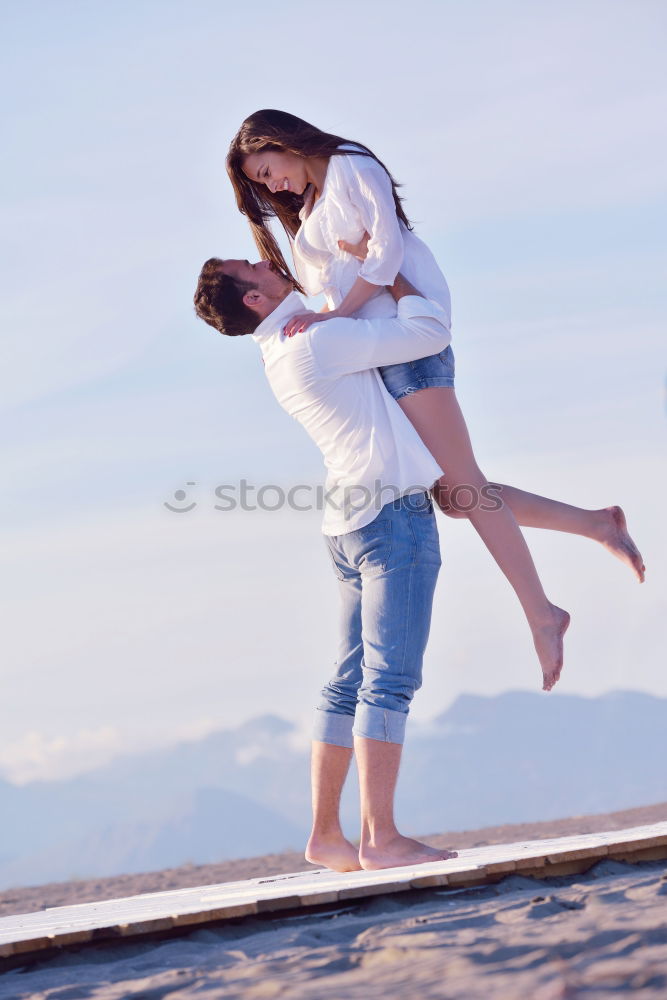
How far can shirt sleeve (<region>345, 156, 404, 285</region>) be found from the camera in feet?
12.1

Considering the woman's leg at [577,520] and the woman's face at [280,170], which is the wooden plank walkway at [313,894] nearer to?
the woman's leg at [577,520]

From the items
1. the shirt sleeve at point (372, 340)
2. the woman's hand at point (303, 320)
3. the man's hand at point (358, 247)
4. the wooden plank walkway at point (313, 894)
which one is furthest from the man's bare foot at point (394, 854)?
the man's hand at point (358, 247)

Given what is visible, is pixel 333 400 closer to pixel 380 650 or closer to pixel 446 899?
pixel 380 650

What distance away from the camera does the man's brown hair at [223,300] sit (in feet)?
12.5

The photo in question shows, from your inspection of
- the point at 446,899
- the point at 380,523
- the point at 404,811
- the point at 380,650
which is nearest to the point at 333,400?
the point at 380,523

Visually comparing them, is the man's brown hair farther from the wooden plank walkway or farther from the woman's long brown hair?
the wooden plank walkway

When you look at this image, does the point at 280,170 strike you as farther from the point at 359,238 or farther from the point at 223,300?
the point at 223,300

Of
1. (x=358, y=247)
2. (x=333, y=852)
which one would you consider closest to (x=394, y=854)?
(x=333, y=852)

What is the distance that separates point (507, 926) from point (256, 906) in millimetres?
678

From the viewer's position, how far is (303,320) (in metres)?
3.67

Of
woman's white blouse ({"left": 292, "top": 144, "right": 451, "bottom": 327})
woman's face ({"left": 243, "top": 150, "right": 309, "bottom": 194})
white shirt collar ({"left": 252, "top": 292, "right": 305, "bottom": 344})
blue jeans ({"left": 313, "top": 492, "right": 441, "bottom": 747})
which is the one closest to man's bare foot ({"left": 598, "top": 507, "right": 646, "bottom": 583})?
blue jeans ({"left": 313, "top": 492, "right": 441, "bottom": 747})

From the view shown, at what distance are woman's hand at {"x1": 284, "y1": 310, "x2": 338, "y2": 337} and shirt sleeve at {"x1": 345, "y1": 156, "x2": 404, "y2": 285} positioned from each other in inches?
7.1

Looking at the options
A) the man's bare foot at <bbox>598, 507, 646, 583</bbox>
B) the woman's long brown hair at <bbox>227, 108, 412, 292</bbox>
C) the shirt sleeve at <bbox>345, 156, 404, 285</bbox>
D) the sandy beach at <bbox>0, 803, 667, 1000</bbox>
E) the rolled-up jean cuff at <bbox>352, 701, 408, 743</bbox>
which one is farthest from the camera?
the man's bare foot at <bbox>598, 507, 646, 583</bbox>

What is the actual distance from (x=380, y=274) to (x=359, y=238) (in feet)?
0.83
